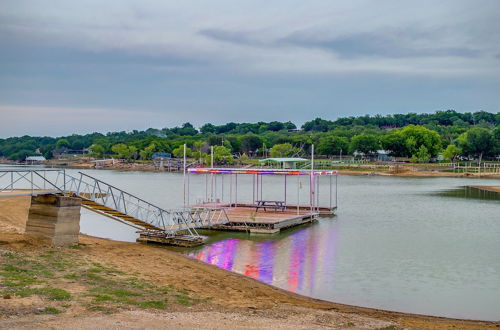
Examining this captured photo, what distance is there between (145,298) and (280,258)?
502 inches

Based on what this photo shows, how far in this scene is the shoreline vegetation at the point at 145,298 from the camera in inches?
550

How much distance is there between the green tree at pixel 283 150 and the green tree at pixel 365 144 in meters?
18.6

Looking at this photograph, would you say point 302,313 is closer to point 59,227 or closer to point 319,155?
point 59,227

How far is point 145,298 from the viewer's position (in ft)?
54.5

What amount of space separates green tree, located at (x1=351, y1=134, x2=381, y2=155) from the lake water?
118724 millimetres

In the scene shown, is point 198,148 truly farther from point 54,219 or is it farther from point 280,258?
point 54,219

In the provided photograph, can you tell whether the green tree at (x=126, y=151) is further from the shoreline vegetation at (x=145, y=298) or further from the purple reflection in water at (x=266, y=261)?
the shoreline vegetation at (x=145, y=298)

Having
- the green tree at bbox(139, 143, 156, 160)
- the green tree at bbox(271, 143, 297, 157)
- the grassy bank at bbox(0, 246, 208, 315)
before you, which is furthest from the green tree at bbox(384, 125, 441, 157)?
the grassy bank at bbox(0, 246, 208, 315)

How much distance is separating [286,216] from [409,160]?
123802mm

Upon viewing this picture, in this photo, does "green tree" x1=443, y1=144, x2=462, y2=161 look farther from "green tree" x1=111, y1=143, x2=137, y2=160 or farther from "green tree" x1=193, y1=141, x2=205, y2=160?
"green tree" x1=111, y1=143, x2=137, y2=160

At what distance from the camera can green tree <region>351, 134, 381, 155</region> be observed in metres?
167

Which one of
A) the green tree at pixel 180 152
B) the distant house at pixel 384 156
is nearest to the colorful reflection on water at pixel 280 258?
the distant house at pixel 384 156

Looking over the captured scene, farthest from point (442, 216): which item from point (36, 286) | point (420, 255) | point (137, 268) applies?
point (36, 286)

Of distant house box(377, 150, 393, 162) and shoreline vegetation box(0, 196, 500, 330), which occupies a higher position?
distant house box(377, 150, 393, 162)
